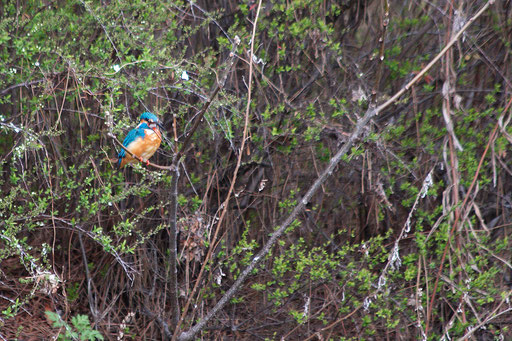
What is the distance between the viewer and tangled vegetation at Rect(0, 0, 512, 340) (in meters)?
3.49

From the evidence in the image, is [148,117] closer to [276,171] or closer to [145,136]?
[145,136]

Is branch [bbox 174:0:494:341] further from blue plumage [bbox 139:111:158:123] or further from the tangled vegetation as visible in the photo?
blue plumage [bbox 139:111:158:123]

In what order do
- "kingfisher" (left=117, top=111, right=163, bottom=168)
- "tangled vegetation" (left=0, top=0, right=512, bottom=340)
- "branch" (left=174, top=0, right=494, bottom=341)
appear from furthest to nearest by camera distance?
"tangled vegetation" (left=0, top=0, right=512, bottom=340), "kingfisher" (left=117, top=111, right=163, bottom=168), "branch" (left=174, top=0, right=494, bottom=341)

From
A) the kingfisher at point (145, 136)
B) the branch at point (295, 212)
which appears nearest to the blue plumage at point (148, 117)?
the kingfisher at point (145, 136)

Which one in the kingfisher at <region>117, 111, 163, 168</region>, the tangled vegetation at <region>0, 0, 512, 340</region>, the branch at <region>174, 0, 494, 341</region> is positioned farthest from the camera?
the tangled vegetation at <region>0, 0, 512, 340</region>

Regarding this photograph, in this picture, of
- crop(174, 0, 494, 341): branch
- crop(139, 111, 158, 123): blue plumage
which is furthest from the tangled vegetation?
crop(174, 0, 494, 341): branch

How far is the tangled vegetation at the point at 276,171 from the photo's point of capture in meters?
3.49

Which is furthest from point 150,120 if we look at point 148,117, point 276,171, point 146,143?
point 276,171

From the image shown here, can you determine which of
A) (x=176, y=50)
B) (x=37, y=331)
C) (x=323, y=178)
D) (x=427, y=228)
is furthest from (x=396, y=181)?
(x=37, y=331)

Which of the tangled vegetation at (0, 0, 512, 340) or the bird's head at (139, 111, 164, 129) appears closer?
the bird's head at (139, 111, 164, 129)

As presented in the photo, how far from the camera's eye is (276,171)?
3.99 metres

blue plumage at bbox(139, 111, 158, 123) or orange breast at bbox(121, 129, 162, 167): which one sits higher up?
blue plumage at bbox(139, 111, 158, 123)

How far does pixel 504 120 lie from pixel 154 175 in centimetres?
219

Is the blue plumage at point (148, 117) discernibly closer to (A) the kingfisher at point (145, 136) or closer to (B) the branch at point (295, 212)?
(A) the kingfisher at point (145, 136)
